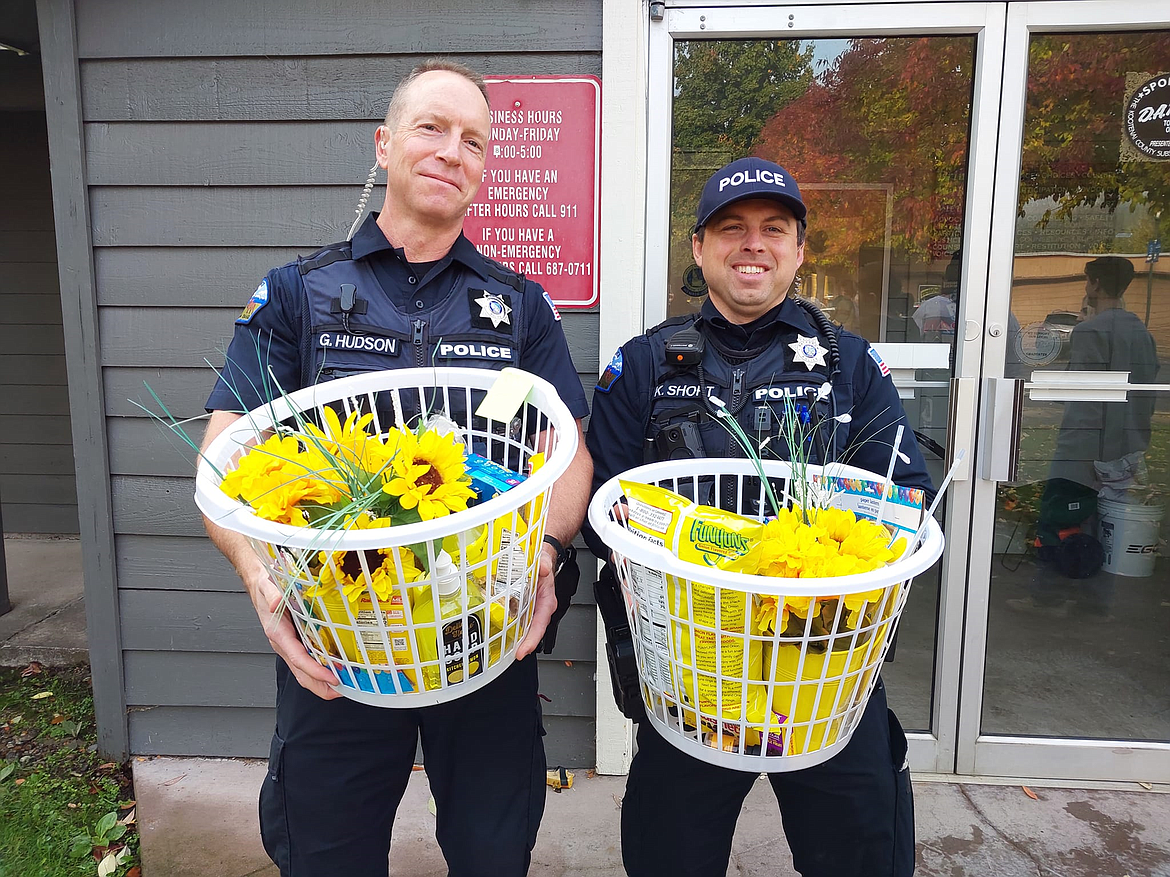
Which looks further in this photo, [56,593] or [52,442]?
[52,442]

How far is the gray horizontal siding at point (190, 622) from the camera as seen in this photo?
102 inches

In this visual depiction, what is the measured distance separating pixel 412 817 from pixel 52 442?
3.84m

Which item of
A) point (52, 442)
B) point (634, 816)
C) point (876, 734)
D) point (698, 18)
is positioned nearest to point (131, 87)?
point (698, 18)

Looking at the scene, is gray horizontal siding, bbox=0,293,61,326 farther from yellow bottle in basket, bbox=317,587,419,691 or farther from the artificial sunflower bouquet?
the artificial sunflower bouquet

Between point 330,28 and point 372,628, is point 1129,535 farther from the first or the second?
point 330,28

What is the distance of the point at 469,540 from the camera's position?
3.35 ft

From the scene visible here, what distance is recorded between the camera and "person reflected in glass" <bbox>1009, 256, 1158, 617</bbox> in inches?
95.6

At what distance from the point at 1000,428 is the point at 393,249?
192cm

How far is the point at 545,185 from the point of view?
2305 millimetres

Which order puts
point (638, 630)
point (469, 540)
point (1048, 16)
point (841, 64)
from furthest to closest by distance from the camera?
1. point (841, 64)
2. point (1048, 16)
3. point (638, 630)
4. point (469, 540)

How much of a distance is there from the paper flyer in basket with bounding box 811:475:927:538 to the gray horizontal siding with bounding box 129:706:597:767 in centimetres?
178

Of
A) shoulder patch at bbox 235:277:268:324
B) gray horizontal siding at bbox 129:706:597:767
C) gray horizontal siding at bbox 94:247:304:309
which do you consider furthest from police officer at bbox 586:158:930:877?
gray horizontal siding at bbox 94:247:304:309

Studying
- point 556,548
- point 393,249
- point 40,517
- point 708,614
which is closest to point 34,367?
point 40,517

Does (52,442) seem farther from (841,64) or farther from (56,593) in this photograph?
(841,64)
